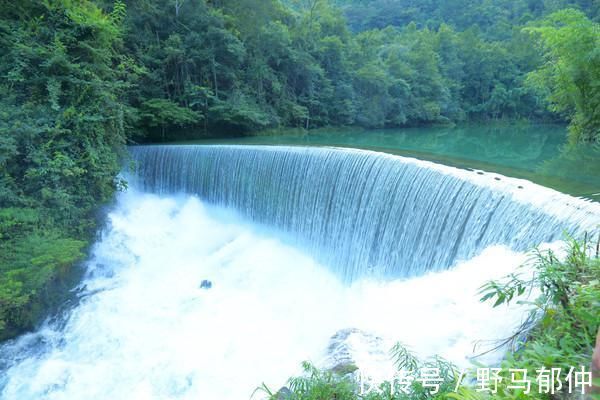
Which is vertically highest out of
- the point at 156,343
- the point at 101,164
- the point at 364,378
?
the point at 101,164

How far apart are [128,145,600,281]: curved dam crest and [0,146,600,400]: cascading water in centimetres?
3

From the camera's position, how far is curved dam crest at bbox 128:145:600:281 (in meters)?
4.89

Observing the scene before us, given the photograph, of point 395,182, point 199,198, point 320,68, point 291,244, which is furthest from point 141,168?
point 320,68

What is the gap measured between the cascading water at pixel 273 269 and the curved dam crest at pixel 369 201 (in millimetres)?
27

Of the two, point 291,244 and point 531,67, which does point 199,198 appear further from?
point 531,67

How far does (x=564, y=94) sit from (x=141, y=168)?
11.0m

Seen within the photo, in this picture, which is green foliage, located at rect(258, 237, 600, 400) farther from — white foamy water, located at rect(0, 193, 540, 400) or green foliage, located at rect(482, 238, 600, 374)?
white foamy water, located at rect(0, 193, 540, 400)

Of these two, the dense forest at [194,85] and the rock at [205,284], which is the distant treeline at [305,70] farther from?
the rock at [205,284]

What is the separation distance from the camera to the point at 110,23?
8664mm

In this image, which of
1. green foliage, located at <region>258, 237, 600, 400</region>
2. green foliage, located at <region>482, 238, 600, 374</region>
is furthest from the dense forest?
green foliage, located at <region>482, 238, 600, 374</region>

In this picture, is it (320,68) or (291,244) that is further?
(320,68)

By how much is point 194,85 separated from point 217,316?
10335mm

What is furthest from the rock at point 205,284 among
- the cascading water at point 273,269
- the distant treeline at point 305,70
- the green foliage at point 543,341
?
the distant treeline at point 305,70

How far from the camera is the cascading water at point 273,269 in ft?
14.7
